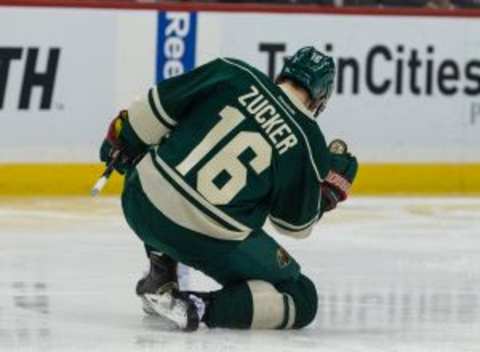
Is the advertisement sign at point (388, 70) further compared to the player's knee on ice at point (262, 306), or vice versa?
the advertisement sign at point (388, 70)

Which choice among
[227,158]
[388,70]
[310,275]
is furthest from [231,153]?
[388,70]

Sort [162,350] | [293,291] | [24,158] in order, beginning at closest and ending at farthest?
[162,350], [293,291], [24,158]

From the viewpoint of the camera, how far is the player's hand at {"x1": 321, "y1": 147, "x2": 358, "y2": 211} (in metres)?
5.52

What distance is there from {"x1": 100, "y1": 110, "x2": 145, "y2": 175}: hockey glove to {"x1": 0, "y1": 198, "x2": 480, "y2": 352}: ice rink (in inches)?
21.3

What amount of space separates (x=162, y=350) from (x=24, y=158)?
17.1ft

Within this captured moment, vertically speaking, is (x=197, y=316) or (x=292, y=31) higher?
(x=292, y=31)

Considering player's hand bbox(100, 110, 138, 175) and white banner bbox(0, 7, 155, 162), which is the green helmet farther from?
white banner bbox(0, 7, 155, 162)

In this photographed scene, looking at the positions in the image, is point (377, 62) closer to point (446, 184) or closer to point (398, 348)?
point (446, 184)

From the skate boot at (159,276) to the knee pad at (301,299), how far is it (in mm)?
348

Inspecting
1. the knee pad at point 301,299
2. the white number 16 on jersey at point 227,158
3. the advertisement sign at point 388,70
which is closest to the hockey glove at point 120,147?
the white number 16 on jersey at point 227,158

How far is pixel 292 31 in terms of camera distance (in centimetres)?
1079

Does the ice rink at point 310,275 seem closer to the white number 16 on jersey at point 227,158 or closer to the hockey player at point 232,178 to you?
the hockey player at point 232,178

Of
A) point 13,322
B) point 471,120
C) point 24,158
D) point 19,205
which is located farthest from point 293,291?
point 471,120

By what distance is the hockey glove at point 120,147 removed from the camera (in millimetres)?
5516
